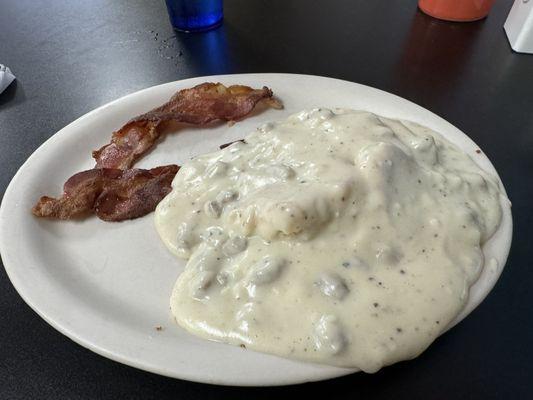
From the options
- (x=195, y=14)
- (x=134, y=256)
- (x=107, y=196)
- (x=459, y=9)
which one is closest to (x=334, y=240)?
(x=134, y=256)

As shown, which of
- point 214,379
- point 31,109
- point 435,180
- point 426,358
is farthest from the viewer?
point 31,109

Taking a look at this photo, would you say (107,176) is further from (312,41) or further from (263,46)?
(312,41)

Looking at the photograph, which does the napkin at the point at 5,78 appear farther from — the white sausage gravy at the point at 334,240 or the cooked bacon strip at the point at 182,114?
the white sausage gravy at the point at 334,240

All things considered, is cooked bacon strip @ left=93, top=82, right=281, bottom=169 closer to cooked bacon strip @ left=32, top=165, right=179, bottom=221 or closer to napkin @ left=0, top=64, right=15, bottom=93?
cooked bacon strip @ left=32, top=165, right=179, bottom=221

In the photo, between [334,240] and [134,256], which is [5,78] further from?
[334,240]

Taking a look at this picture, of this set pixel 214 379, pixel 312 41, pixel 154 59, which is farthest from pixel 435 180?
pixel 154 59

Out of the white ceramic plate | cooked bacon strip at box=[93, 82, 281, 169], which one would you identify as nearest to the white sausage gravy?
the white ceramic plate

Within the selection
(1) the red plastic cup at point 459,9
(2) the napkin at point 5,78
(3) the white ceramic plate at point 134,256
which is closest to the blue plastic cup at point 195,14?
(3) the white ceramic plate at point 134,256

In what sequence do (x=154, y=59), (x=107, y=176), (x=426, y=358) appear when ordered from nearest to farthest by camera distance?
(x=426, y=358), (x=107, y=176), (x=154, y=59)

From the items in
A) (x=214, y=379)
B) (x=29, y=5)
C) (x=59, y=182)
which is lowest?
(x=29, y=5)
